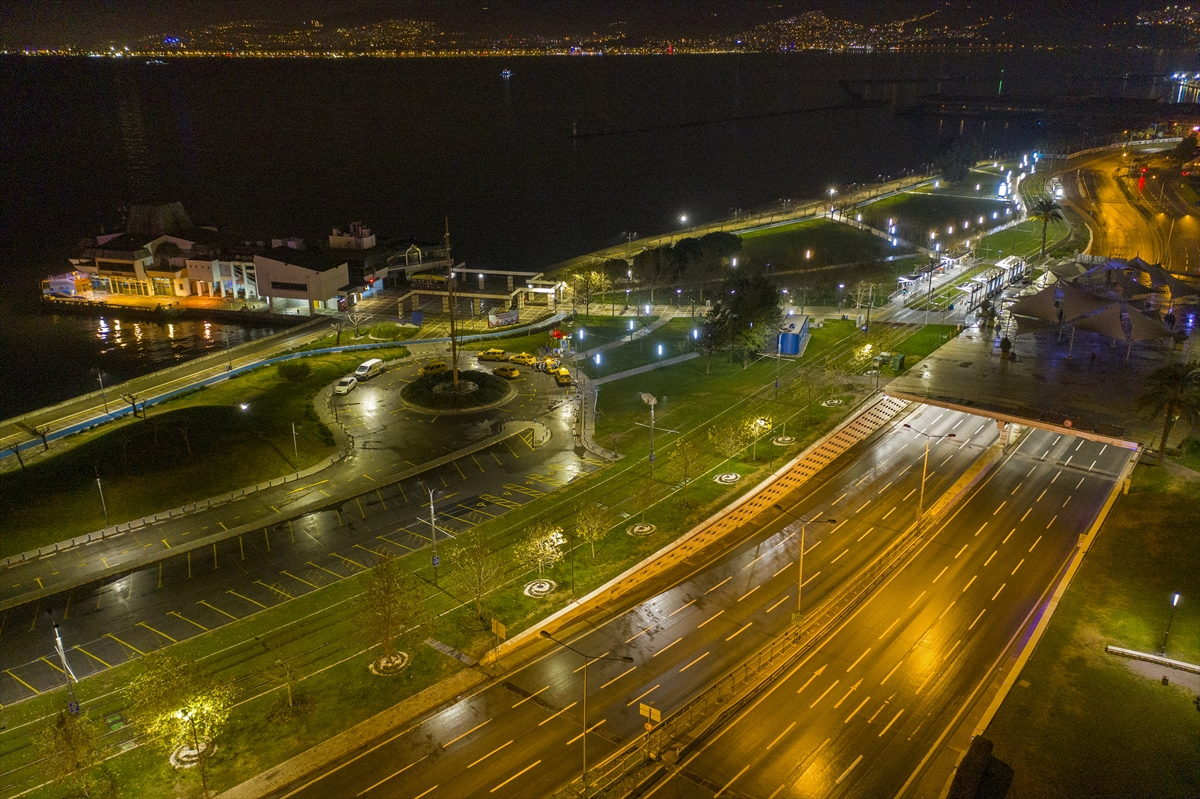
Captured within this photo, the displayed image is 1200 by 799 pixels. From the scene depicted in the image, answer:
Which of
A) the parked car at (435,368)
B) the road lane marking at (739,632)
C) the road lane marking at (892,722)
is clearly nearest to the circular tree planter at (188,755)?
the road lane marking at (739,632)

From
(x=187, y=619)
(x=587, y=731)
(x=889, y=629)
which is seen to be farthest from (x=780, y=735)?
(x=187, y=619)

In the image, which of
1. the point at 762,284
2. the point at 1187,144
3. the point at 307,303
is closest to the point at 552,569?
the point at 762,284

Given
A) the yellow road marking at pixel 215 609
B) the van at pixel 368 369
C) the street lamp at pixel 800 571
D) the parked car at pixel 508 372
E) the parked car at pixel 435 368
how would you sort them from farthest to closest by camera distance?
the parked car at pixel 508 372
the van at pixel 368 369
the parked car at pixel 435 368
the yellow road marking at pixel 215 609
the street lamp at pixel 800 571

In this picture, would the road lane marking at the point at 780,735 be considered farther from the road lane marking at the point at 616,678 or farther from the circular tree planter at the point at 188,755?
the circular tree planter at the point at 188,755

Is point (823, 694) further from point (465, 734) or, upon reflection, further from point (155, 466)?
point (155, 466)

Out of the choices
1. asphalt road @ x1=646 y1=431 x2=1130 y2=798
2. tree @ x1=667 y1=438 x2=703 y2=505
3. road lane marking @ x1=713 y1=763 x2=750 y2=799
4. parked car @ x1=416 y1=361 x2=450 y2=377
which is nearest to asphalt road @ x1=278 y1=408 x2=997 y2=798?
asphalt road @ x1=646 y1=431 x2=1130 y2=798
